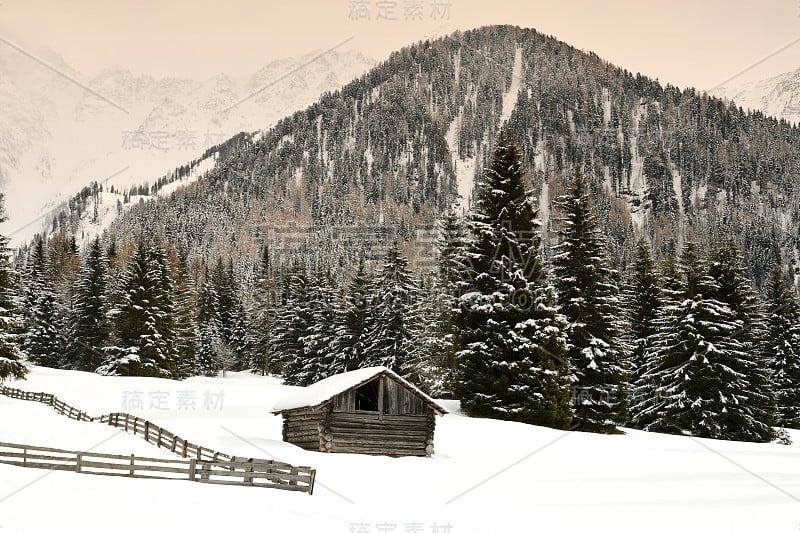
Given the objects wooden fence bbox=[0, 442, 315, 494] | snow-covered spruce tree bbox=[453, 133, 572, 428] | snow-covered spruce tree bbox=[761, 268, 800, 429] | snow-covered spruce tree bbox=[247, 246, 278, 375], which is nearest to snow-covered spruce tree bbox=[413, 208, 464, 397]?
snow-covered spruce tree bbox=[453, 133, 572, 428]

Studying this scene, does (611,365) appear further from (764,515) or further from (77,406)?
(77,406)

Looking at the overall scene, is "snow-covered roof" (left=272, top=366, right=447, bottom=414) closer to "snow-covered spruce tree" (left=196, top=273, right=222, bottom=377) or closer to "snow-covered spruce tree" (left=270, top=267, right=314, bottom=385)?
"snow-covered spruce tree" (left=270, top=267, right=314, bottom=385)

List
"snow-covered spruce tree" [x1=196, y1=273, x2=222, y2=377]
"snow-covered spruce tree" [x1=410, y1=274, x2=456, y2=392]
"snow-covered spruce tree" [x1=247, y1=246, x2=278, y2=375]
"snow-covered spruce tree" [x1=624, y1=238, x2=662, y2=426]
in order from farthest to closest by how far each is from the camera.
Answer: "snow-covered spruce tree" [x1=247, y1=246, x2=278, y2=375] < "snow-covered spruce tree" [x1=196, y1=273, x2=222, y2=377] < "snow-covered spruce tree" [x1=624, y1=238, x2=662, y2=426] < "snow-covered spruce tree" [x1=410, y1=274, x2=456, y2=392]

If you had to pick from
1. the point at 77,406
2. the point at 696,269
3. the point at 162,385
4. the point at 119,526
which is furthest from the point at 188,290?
the point at 119,526

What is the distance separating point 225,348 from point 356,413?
201 ft

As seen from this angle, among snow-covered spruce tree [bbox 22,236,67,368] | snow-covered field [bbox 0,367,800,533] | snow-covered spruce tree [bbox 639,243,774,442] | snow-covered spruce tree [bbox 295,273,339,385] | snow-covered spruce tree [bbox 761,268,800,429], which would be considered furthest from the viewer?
snow-covered spruce tree [bbox 22,236,67,368]

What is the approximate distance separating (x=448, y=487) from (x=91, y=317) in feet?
175

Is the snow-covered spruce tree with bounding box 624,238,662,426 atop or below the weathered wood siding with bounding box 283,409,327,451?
atop

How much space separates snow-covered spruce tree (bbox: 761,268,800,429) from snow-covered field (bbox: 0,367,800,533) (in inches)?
647

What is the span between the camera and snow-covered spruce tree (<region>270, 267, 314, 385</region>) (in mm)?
70062

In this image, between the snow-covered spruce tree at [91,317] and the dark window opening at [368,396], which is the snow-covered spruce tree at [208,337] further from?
the dark window opening at [368,396]

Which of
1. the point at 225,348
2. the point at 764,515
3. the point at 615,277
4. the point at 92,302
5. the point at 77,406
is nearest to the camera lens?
the point at 764,515

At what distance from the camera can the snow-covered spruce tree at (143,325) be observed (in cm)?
5753

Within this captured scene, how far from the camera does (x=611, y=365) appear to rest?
3888 cm
